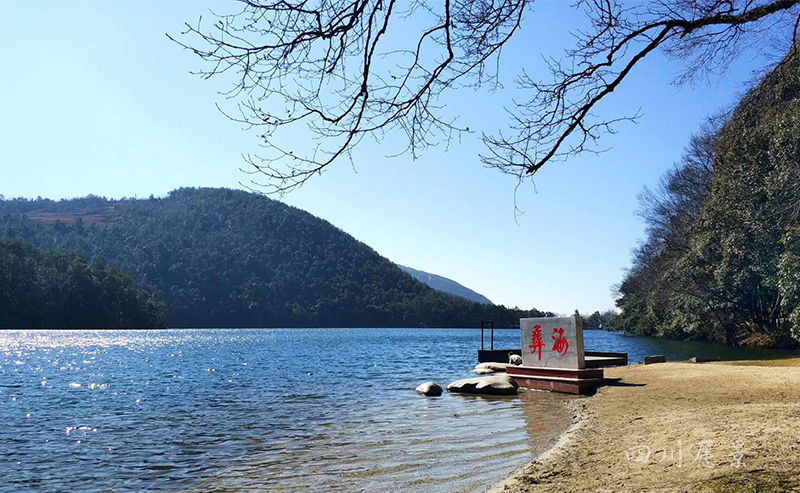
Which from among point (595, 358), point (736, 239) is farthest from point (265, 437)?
point (736, 239)

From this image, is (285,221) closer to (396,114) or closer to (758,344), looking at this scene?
(758,344)

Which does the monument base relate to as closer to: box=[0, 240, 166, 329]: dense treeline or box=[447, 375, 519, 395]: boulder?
box=[447, 375, 519, 395]: boulder

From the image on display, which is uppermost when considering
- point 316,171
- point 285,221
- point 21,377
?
point 285,221

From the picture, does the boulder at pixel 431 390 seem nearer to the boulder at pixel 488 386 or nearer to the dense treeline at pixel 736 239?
the boulder at pixel 488 386

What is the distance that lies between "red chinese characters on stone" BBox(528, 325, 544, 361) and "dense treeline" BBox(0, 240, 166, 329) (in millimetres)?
93267

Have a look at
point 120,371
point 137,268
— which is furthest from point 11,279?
point 120,371

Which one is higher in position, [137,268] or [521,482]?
[137,268]

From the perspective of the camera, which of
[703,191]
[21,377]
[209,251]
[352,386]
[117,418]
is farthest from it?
[209,251]

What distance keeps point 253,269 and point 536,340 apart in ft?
501

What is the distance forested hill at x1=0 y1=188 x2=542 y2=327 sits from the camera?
150875 mm

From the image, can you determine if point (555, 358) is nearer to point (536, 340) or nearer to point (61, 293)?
point (536, 340)

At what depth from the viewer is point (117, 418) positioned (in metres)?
15.8

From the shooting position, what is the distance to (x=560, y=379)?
18.4 meters

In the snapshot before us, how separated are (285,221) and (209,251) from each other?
103ft
